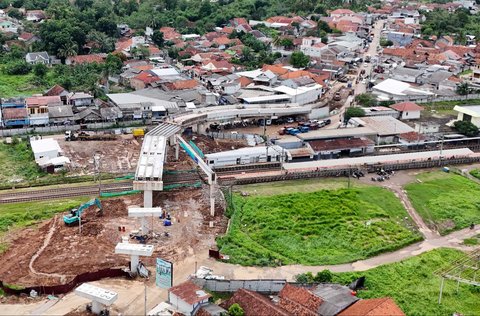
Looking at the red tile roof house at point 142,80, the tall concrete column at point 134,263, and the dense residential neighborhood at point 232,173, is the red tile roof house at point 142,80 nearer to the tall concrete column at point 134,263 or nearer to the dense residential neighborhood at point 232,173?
the dense residential neighborhood at point 232,173

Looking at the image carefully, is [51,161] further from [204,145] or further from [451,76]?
[451,76]

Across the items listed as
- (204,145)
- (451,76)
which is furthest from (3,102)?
(451,76)

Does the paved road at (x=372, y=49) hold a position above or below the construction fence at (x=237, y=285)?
above

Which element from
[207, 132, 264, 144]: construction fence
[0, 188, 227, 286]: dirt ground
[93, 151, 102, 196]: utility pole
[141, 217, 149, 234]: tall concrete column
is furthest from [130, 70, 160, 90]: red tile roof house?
[141, 217, 149, 234]: tall concrete column

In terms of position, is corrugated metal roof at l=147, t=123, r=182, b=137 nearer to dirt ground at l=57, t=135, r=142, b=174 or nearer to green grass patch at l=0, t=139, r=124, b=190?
dirt ground at l=57, t=135, r=142, b=174

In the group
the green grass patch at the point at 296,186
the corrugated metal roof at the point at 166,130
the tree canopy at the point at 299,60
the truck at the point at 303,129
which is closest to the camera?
the green grass patch at the point at 296,186

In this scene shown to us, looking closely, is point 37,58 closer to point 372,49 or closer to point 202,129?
point 202,129

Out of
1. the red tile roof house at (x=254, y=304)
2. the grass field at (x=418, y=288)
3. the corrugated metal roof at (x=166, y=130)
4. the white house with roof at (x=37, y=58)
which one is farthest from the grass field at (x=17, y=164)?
the white house with roof at (x=37, y=58)
